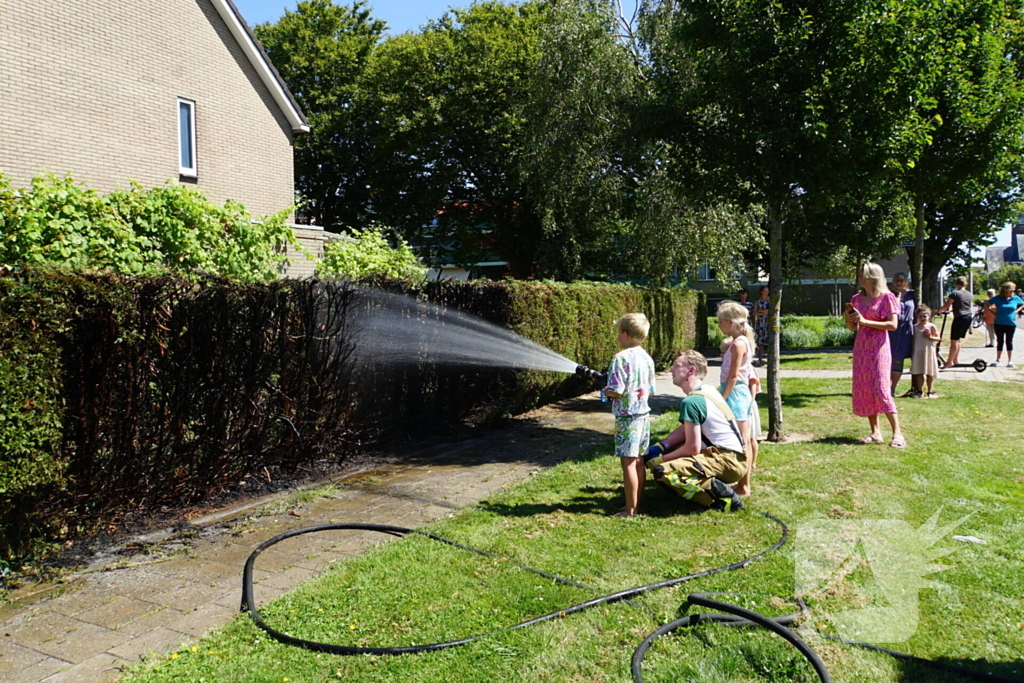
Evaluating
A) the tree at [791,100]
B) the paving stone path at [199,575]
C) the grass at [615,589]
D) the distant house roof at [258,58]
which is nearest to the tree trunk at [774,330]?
the tree at [791,100]

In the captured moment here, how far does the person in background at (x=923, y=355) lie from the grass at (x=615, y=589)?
5.56 meters

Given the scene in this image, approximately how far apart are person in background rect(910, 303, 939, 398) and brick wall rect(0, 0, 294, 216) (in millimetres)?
14762

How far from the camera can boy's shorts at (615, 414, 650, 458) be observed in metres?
5.68

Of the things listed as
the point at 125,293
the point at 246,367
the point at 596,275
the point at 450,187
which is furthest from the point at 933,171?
the point at 450,187

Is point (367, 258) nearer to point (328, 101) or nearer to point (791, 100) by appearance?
point (791, 100)

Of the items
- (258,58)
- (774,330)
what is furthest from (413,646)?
(258,58)

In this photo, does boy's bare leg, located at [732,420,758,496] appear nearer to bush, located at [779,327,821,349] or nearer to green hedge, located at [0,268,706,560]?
green hedge, located at [0,268,706,560]

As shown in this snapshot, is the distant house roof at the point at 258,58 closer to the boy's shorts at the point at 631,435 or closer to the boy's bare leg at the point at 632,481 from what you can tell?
the boy's shorts at the point at 631,435

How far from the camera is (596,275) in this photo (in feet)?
101

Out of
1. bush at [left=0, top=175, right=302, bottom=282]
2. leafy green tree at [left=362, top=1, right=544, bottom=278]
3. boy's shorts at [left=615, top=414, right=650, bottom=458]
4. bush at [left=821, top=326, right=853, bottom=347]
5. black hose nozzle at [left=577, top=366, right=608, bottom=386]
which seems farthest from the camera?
leafy green tree at [left=362, top=1, right=544, bottom=278]

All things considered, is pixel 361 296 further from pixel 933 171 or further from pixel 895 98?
pixel 933 171

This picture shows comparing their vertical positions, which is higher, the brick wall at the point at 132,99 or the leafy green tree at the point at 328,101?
the leafy green tree at the point at 328,101

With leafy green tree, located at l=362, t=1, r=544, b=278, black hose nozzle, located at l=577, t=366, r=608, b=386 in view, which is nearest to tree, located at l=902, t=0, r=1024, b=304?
black hose nozzle, located at l=577, t=366, r=608, b=386

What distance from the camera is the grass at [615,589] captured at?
340 cm
